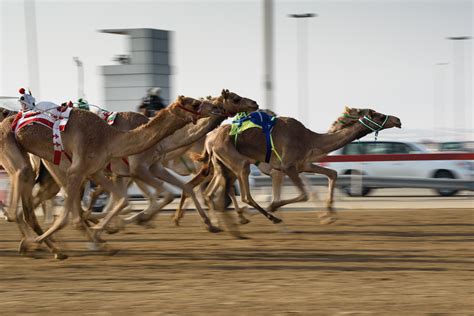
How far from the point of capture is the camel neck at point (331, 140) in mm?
15633

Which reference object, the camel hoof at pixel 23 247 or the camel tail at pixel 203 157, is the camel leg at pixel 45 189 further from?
the camel tail at pixel 203 157

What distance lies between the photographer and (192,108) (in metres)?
11.0

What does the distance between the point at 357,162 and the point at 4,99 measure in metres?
8.12

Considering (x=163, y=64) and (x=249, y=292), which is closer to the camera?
(x=249, y=292)

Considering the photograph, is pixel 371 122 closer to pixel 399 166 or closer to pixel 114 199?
pixel 114 199

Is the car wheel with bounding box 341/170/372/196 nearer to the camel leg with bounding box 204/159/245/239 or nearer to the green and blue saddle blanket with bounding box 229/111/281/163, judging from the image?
the green and blue saddle blanket with bounding box 229/111/281/163

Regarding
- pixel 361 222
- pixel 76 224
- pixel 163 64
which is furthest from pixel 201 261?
pixel 163 64

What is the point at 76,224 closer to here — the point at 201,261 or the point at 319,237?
the point at 201,261

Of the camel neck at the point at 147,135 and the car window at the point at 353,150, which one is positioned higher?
the camel neck at the point at 147,135

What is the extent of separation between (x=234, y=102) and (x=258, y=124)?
3.26m

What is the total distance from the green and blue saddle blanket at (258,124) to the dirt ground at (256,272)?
1.32 metres

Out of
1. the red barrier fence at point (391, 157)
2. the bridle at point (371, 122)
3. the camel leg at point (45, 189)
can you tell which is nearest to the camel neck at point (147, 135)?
the camel leg at point (45, 189)

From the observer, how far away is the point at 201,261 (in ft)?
37.1

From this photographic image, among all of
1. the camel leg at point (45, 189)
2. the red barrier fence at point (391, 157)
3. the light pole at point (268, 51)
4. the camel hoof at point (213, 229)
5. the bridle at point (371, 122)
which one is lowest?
the camel hoof at point (213, 229)
